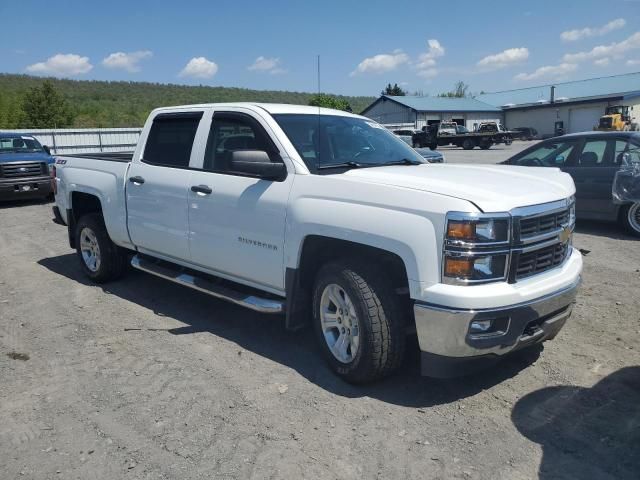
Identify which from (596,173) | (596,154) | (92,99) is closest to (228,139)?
(596,173)

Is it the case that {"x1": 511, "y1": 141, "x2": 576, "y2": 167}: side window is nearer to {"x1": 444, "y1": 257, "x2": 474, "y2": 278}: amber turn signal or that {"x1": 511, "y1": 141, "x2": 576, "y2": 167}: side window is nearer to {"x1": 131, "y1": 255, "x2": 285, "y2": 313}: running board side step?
{"x1": 131, "y1": 255, "x2": 285, "y2": 313}: running board side step

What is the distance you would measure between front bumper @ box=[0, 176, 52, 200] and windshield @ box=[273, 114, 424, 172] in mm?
11326

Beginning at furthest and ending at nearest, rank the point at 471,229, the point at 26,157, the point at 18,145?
1. the point at 18,145
2. the point at 26,157
3. the point at 471,229

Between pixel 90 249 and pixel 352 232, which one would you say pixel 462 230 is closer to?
pixel 352 232

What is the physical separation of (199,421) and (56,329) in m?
2.46

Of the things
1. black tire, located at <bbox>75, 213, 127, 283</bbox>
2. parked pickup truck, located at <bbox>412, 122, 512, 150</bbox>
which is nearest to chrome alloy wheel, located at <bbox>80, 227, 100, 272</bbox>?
black tire, located at <bbox>75, 213, 127, 283</bbox>

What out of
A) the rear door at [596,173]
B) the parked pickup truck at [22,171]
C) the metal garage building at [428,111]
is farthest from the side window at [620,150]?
the metal garage building at [428,111]

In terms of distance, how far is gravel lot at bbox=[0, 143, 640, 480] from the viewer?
3.12 m

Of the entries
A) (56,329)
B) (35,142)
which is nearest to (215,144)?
(56,329)

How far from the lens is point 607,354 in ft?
14.5

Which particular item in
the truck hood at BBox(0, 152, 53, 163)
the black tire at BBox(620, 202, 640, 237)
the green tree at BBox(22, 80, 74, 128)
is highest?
the green tree at BBox(22, 80, 74, 128)

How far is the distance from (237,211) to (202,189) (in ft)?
1.66

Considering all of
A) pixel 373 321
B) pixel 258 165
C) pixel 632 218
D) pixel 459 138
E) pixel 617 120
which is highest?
pixel 617 120

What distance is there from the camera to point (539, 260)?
12.1ft
